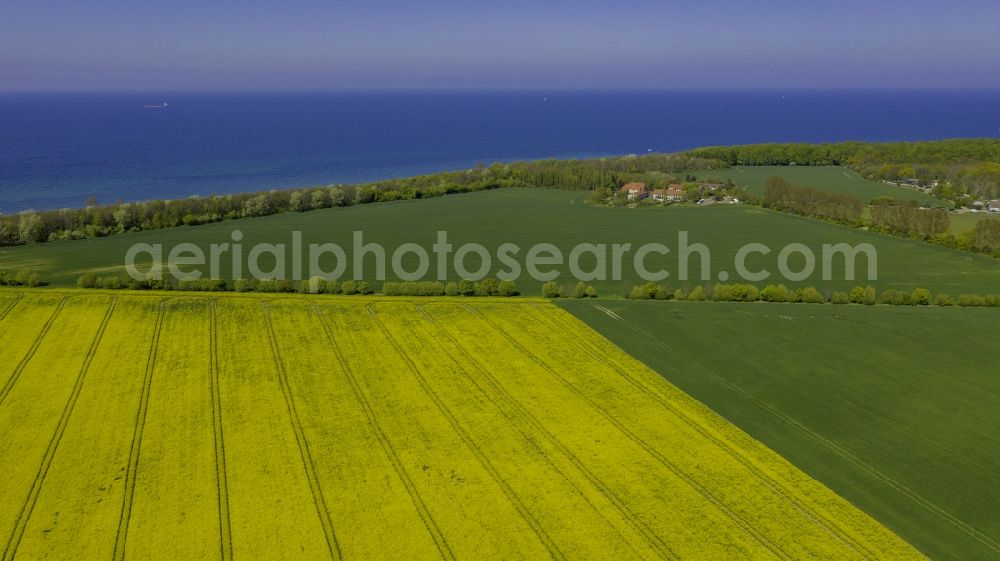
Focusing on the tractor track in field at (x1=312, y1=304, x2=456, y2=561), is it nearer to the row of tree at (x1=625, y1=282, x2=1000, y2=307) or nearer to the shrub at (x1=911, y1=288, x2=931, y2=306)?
the row of tree at (x1=625, y1=282, x2=1000, y2=307)

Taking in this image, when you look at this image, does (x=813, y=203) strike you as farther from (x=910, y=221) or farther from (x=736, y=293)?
(x=736, y=293)

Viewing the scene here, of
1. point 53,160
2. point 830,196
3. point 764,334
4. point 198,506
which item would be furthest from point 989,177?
point 53,160

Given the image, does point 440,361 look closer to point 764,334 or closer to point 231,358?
point 231,358

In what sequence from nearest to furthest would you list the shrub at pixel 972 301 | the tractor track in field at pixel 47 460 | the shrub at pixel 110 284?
the tractor track in field at pixel 47 460 → the shrub at pixel 972 301 → the shrub at pixel 110 284

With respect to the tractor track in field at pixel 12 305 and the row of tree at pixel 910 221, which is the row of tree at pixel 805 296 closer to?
the row of tree at pixel 910 221

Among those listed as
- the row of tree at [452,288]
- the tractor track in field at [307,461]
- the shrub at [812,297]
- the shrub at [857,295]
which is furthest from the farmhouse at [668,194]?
the tractor track in field at [307,461]

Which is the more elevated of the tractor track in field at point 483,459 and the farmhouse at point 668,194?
the farmhouse at point 668,194
